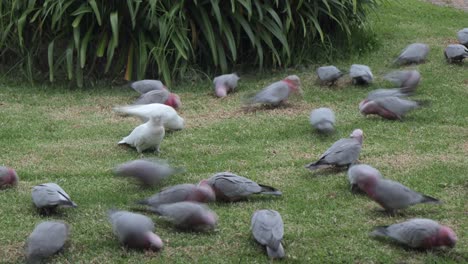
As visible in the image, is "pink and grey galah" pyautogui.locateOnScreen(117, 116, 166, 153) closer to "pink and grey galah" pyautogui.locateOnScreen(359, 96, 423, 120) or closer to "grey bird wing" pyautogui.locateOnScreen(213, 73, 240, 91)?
"grey bird wing" pyautogui.locateOnScreen(213, 73, 240, 91)

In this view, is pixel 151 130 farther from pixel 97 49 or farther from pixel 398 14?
pixel 398 14

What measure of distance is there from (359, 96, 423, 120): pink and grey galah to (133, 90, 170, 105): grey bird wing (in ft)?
4.95

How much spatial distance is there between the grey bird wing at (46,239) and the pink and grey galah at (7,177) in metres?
0.88

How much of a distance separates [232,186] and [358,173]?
70cm

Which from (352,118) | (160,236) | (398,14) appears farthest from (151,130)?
(398,14)

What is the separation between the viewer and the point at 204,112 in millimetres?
6312

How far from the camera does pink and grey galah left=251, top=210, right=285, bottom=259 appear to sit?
12.4 ft

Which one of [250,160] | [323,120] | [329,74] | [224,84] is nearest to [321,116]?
[323,120]

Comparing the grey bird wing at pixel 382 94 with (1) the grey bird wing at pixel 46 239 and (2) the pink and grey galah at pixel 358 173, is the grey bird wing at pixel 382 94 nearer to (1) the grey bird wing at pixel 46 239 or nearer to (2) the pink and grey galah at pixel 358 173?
(2) the pink and grey galah at pixel 358 173

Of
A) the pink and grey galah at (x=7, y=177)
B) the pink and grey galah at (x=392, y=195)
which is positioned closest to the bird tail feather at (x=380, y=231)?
the pink and grey galah at (x=392, y=195)

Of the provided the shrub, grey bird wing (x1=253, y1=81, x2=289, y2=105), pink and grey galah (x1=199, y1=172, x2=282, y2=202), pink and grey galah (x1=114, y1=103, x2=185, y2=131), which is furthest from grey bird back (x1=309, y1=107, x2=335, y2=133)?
the shrub

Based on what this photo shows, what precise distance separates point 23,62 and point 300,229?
395 centimetres

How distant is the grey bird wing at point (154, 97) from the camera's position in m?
6.06

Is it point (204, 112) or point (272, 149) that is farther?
point (204, 112)
